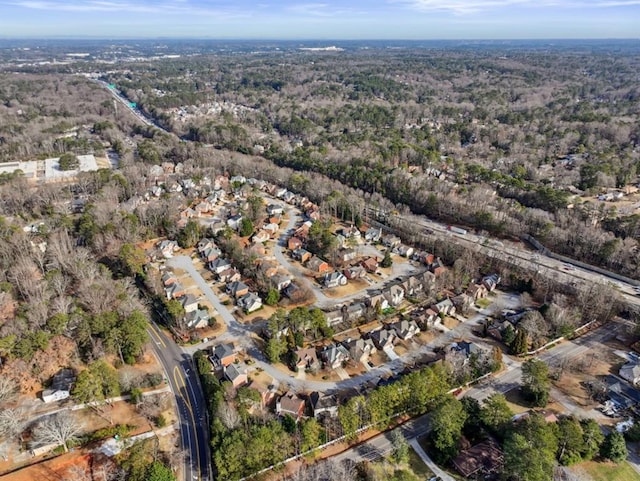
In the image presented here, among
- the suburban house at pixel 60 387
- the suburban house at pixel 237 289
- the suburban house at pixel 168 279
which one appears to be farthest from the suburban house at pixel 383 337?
the suburban house at pixel 60 387

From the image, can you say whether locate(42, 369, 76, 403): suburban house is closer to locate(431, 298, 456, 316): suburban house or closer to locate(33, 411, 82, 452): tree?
locate(33, 411, 82, 452): tree

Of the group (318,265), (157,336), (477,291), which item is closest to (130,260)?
(157,336)

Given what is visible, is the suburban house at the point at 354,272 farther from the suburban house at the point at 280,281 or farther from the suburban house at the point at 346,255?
the suburban house at the point at 280,281

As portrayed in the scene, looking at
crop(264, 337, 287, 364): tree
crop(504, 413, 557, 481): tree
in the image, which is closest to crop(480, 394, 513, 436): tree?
crop(504, 413, 557, 481): tree

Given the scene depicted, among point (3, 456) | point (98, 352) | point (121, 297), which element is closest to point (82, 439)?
point (3, 456)

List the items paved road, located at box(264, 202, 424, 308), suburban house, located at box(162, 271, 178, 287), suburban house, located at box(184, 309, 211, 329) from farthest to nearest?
suburban house, located at box(162, 271, 178, 287), paved road, located at box(264, 202, 424, 308), suburban house, located at box(184, 309, 211, 329)

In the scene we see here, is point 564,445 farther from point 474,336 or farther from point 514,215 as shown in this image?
point 514,215

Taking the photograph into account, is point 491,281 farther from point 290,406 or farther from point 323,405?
point 290,406
